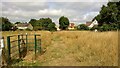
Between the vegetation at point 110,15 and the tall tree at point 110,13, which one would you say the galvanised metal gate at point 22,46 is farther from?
the tall tree at point 110,13

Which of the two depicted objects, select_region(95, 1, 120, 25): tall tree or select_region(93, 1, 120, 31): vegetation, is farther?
select_region(95, 1, 120, 25): tall tree

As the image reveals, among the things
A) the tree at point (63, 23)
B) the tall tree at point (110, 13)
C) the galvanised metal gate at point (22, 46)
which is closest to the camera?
the galvanised metal gate at point (22, 46)

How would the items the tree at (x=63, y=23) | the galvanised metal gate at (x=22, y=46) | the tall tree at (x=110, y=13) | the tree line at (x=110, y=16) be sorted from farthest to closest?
the tree at (x=63, y=23), the tall tree at (x=110, y=13), the tree line at (x=110, y=16), the galvanised metal gate at (x=22, y=46)

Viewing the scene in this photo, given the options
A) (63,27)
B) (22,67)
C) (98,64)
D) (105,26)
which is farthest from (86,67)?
(63,27)

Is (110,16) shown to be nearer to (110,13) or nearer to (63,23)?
(110,13)

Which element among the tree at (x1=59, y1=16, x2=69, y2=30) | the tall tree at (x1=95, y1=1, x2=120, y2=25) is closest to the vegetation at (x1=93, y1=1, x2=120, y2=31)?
the tall tree at (x1=95, y1=1, x2=120, y2=25)

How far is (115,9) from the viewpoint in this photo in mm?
50719

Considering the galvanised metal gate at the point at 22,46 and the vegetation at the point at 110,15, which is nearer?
the galvanised metal gate at the point at 22,46

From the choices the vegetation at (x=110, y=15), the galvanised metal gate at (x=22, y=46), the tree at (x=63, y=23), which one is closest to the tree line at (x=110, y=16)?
the vegetation at (x=110, y=15)

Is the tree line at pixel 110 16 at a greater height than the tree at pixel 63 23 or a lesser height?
greater

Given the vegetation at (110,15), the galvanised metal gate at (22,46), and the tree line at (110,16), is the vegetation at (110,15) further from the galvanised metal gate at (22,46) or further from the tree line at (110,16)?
the galvanised metal gate at (22,46)

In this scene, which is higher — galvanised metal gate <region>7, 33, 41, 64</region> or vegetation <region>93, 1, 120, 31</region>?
vegetation <region>93, 1, 120, 31</region>

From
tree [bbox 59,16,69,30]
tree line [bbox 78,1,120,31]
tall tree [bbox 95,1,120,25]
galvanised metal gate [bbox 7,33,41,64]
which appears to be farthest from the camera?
tree [bbox 59,16,69,30]

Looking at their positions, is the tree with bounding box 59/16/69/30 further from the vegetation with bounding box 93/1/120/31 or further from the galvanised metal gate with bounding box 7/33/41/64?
the galvanised metal gate with bounding box 7/33/41/64
